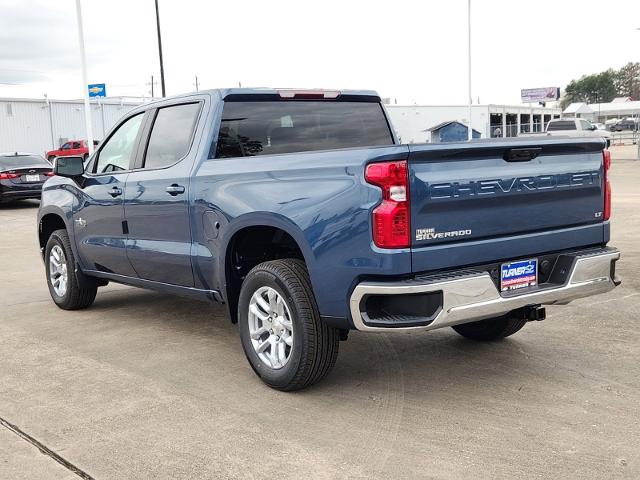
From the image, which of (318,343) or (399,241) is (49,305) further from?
(399,241)

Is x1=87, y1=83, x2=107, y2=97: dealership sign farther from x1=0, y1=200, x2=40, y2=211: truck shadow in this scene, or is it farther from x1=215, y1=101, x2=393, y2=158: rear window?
x1=215, y1=101, x2=393, y2=158: rear window

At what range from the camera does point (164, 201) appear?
5402 mm

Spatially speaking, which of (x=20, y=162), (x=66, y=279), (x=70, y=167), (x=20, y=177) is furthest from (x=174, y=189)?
(x=20, y=162)

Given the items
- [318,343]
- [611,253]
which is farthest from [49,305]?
[611,253]

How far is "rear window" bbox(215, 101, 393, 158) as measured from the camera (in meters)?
5.29

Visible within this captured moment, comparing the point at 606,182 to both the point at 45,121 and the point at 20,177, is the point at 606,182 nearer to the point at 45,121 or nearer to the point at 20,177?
the point at 20,177

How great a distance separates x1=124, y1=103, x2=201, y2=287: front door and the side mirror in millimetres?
873

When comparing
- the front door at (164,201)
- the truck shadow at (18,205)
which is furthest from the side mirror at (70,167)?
the truck shadow at (18,205)

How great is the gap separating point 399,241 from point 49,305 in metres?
4.84

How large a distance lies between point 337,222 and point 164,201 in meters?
1.88

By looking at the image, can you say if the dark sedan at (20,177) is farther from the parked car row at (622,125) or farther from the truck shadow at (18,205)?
the parked car row at (622,125)

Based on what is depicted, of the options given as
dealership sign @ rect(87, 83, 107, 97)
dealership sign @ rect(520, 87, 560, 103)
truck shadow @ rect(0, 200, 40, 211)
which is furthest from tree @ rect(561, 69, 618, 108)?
truck shadow @ rect(0, 200, 40, 211)

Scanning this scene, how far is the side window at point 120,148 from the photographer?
6105 mm

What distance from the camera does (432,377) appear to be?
4805 millimetres
